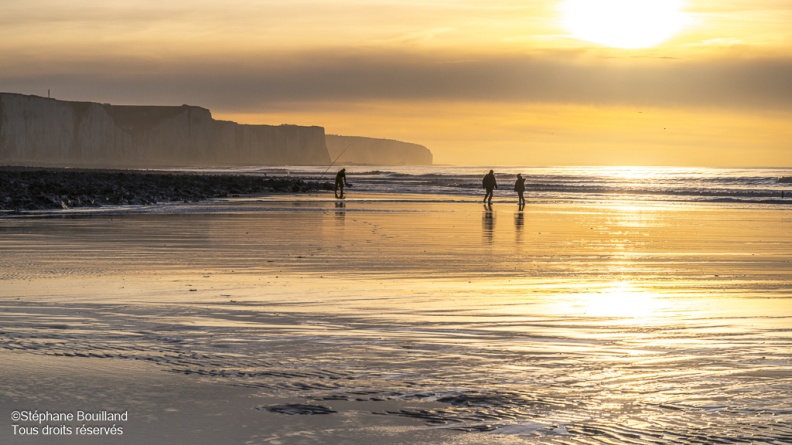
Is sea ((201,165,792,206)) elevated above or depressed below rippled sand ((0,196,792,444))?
above

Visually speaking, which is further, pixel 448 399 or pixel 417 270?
pixel 417 270

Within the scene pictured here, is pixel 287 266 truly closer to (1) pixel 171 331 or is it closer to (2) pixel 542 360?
(1) pixel 171 331

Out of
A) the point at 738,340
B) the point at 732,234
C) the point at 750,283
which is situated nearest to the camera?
the point at 738,340

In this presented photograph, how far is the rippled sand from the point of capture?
582 centimetres

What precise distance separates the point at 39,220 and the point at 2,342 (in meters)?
17.4

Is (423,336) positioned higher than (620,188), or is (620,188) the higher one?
(620,188)

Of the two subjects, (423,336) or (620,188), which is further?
(620,188)

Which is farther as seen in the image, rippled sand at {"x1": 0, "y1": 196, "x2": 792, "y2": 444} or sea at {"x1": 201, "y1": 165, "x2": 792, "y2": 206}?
sea at {"x1": 201, "y1": 165, "x2": 792, "y2": 206}

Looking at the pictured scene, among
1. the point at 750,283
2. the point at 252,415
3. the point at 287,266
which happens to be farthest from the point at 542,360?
the point at 287,266

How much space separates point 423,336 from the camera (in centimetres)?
834

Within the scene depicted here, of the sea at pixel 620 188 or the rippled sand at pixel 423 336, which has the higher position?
the sea at pixel 620 188

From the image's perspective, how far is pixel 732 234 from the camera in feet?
74.4

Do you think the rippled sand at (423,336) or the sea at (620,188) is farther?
the sea at (620,188)

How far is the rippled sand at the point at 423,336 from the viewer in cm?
582
